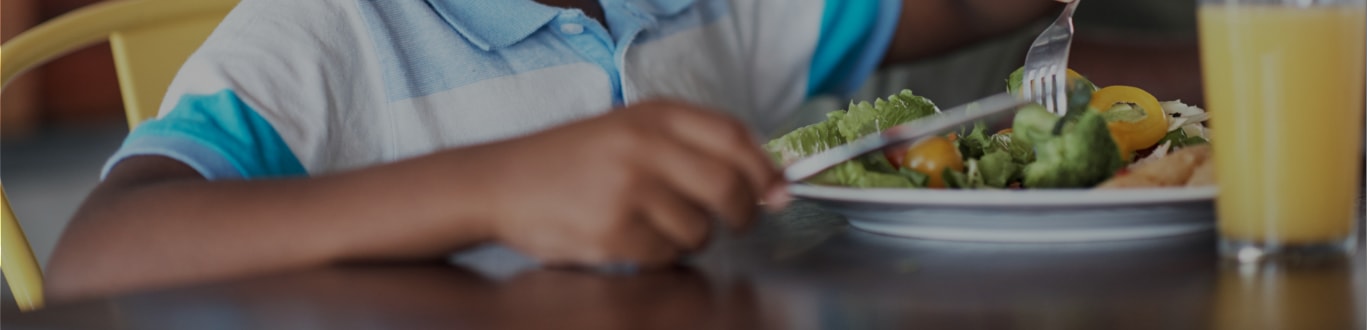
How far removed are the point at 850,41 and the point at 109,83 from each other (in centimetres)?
351

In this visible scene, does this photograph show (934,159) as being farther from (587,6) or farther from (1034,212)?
(587,6)

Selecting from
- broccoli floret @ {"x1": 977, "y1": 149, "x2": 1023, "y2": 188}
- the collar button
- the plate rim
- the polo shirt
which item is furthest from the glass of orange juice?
the collar button

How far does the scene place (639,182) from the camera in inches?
25.3

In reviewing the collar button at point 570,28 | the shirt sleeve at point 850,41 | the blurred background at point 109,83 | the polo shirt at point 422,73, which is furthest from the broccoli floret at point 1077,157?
the blurred background at point 109,83

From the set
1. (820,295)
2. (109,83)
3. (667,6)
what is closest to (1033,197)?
(820,295)

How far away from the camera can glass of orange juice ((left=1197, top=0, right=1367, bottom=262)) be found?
2.03 ft

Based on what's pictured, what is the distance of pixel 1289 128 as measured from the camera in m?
0.63

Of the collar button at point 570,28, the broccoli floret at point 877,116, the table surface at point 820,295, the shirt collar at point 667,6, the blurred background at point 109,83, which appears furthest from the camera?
the blurred background at point 109,83

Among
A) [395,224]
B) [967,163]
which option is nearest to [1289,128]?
[967,163]

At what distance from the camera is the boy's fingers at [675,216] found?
651mm

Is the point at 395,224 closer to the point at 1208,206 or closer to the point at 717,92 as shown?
the point at 1208,206

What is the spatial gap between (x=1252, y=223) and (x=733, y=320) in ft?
0.89

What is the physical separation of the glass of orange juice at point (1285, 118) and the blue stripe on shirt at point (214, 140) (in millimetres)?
587

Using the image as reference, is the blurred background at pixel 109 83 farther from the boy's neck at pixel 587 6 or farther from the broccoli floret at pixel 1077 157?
the broccoli floret at pixel 1077 157
